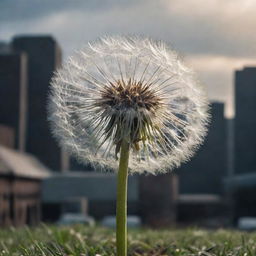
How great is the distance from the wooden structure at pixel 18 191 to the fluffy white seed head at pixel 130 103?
29159mm

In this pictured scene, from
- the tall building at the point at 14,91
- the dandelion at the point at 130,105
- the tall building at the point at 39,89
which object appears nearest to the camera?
the dandelion at the point at 130,105

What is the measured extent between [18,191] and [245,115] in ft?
75.0

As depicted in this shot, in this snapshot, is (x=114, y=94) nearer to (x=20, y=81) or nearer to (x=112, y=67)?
(x=112, y=67)

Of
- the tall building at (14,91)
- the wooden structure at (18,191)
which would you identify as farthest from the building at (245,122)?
the wooden structure at (18,191)

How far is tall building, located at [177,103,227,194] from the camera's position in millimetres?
56125

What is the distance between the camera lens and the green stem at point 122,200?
16.8 ft

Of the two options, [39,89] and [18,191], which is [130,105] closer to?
[18,191]

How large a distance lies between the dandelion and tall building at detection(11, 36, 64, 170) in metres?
45.5

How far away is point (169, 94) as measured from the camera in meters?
5.80

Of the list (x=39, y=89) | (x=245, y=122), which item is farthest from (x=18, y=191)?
(x=245, y=122)

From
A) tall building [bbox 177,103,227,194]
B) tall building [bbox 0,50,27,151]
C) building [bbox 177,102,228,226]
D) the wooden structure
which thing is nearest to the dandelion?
the wooden structure

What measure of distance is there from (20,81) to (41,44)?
3.06 m

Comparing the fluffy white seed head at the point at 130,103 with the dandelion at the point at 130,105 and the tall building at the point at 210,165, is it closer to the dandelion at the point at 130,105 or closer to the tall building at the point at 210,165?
the dandelion at the point at 130,105

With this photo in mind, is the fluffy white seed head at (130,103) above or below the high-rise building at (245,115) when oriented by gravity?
below
